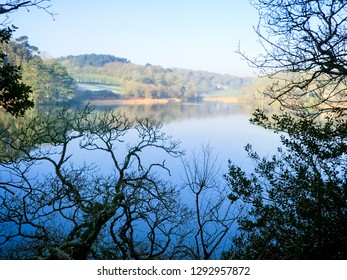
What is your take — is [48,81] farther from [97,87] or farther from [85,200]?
[85,200]

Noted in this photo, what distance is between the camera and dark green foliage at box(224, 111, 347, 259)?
6.63 feet

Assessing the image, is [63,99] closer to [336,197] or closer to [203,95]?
[203,95]

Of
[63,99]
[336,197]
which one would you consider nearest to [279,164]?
[336,197]

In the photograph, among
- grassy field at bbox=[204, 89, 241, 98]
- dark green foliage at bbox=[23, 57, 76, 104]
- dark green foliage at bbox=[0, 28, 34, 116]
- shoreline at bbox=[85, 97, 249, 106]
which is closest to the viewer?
dark green foliage at bbox=[0, 28, 34, 116]

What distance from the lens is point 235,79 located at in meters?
7.29

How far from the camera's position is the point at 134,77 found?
6930 millimetres

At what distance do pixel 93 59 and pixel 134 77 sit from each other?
2.94ft

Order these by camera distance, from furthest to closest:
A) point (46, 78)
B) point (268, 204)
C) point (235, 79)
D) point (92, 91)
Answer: point (235, 79) < point (92, 91) < point (46, 78) < point (268, 204)

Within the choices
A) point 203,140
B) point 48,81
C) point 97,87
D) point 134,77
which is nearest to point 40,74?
point 48,81

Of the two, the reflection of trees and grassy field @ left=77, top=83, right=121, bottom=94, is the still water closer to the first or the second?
the reflection of trees

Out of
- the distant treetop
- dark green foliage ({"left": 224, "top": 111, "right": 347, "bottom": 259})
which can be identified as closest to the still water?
the distant treetop

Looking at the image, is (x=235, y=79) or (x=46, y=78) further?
(x=235, y=79)

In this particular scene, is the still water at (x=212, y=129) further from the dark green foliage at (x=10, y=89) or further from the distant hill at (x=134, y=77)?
the dark green foliage at (x=10, y=89)
